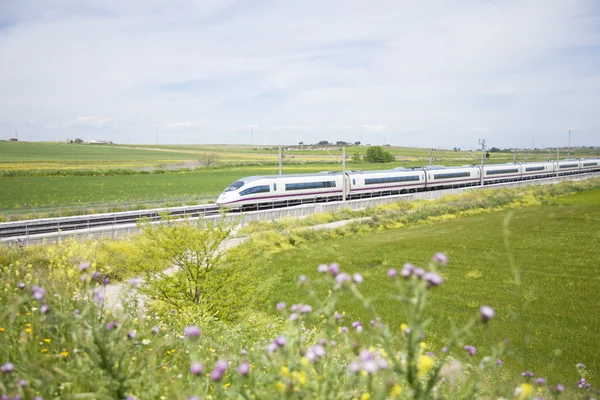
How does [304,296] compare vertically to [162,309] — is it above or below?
below

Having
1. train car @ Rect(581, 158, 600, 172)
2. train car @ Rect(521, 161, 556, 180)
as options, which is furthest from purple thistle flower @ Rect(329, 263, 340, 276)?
train car @ Rect(581, 158, 600, 172)

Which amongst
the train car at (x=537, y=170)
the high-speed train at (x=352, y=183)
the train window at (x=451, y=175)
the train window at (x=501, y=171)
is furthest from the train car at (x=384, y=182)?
the train car at (x=537, y=170)

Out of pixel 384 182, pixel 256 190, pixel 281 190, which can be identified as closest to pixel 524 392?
pixel 256 190

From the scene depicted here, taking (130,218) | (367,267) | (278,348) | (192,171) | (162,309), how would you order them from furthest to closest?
(192,171) → (130,218) → (367,267) → (162,309) → (278,348)

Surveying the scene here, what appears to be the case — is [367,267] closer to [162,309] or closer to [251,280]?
[251,280]

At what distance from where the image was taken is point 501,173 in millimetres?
62219

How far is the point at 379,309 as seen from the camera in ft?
53.0

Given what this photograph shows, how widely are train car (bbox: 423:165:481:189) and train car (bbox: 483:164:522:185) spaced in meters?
2.04

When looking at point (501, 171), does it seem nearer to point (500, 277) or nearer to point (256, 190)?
point (256, 190)

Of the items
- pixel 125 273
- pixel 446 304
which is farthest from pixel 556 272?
pixel 125 273

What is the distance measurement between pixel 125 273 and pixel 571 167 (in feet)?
277

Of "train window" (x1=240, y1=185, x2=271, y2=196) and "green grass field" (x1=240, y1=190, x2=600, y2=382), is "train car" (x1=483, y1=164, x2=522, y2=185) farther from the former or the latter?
"train window" (x1=240, y1=185, x2=271, y2=196)

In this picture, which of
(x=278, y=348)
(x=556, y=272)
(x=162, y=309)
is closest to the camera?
(x=278, y=348)

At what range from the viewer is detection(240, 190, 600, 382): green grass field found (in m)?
12.8
